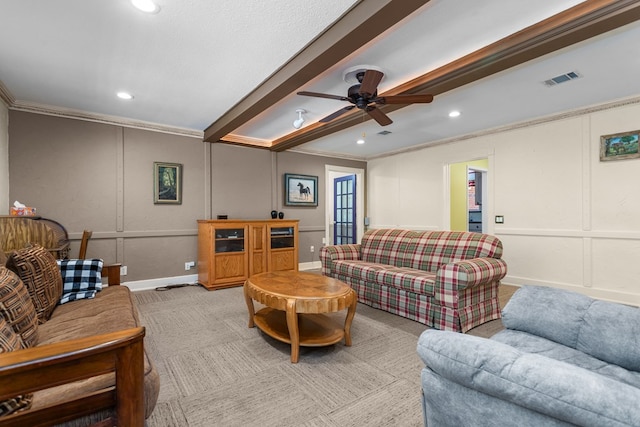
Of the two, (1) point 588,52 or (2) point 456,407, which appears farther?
(1) point 588,52

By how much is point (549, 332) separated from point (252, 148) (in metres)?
4.83

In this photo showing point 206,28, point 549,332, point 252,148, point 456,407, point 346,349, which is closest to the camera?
point 456,407

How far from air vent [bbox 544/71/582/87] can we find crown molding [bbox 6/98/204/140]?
4612 mm

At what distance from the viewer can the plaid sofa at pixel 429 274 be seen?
2.64 meters

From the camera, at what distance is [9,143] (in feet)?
11.4

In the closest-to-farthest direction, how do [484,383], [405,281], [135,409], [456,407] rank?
[484,383]
[456,407]
[135,409]
[405,281]

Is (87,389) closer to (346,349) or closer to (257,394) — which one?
(257,394)

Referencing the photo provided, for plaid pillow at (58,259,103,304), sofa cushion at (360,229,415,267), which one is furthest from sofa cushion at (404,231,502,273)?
plaid pillow at (58,259,103,304)

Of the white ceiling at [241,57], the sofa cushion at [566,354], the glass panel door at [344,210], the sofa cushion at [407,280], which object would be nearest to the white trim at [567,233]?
the white ceiling at [241,57]

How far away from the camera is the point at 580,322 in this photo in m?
1.49

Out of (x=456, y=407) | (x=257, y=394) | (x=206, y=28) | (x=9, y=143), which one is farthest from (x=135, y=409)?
(x=9, y=143)

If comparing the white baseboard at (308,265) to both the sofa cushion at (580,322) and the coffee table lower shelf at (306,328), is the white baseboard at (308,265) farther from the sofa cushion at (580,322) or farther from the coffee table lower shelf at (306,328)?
the sofa cushion at (580,322)

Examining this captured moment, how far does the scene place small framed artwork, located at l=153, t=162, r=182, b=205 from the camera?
4.40 meters

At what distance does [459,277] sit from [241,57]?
268 centimetres
